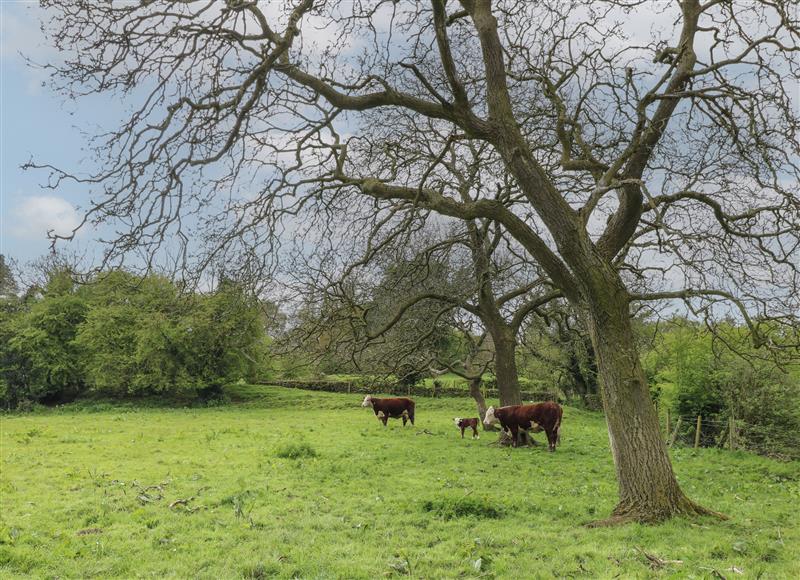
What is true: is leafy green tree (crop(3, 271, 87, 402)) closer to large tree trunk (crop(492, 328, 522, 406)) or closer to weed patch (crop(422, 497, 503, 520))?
large tree trunk (crop(492, 328, 522, 406))

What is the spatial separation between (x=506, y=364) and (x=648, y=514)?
33.9ft

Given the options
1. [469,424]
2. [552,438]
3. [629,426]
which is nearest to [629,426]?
[629,426]

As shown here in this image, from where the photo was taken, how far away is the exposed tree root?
25.0 feet

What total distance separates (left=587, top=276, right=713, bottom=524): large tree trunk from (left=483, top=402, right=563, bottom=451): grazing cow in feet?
30.5

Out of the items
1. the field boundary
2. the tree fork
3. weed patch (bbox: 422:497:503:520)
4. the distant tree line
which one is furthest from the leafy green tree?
the tree fork

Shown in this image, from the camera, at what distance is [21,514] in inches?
353

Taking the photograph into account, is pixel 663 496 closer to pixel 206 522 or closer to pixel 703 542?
pixel 703 542

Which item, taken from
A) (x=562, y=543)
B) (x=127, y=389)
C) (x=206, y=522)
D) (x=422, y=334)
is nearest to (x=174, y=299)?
(x=206, y=522)

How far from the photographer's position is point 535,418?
17500mm

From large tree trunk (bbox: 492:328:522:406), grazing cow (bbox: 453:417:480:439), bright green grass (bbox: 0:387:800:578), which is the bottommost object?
bright green grass (bbox: 0:387:800:578)

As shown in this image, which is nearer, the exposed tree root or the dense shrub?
the exposed tree root

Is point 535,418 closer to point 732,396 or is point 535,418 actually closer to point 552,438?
point 552,438

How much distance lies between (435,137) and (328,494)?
32.9 ft

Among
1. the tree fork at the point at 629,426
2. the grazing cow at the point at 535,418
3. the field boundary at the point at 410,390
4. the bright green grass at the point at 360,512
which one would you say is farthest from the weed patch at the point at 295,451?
the field boundary at the point at 410,390
